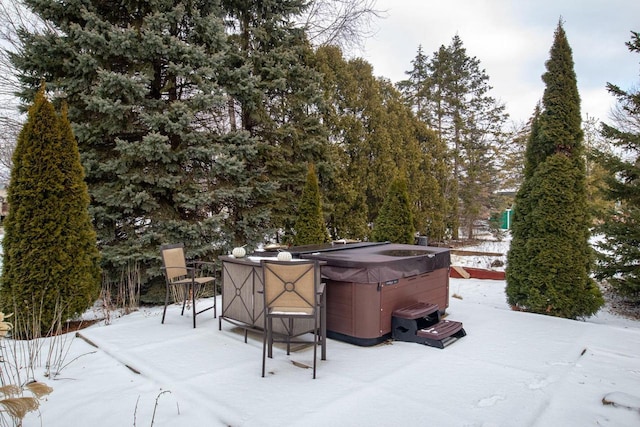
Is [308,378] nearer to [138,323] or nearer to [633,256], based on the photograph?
[138,323]

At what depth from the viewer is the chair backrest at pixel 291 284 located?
125 inches

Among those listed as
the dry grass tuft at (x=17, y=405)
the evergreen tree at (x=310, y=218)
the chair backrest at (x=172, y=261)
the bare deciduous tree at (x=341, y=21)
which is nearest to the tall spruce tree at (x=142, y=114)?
the evergreen tree at (x=310, y=218)

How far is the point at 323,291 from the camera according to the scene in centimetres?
337

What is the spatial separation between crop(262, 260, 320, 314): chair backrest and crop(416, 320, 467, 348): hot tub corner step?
4.62 feet

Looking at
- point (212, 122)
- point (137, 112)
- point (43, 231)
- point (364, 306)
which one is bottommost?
point (364, 306)

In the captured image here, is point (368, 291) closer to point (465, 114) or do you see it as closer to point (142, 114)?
point (142, 114)

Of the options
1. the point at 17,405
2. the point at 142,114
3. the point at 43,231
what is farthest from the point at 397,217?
the point at 17,405

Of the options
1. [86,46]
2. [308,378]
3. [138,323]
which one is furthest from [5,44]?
[308,378]

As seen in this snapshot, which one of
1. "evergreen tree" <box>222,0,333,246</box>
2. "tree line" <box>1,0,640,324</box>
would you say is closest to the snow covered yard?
"tree line" <box>1,0,640,324</box>

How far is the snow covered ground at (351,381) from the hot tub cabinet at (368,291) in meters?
0.18

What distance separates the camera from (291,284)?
10.5ft

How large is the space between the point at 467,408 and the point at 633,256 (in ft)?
16.0

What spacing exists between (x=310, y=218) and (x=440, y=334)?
4121 millimetres

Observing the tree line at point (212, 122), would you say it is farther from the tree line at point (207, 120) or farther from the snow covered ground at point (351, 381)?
the snow covered ground at point (351, 381)
